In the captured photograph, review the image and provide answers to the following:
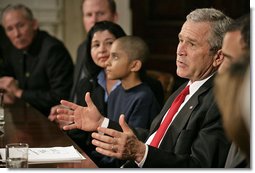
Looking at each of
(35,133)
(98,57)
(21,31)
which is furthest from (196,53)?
(21,31)

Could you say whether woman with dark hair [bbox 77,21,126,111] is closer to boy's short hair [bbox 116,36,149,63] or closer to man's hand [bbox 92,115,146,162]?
boy's short hair [bbox 116,36,149,63]

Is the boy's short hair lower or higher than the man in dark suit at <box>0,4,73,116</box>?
higher

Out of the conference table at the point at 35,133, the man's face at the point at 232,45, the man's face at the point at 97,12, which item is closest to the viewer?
the man's face at the point at 232,45

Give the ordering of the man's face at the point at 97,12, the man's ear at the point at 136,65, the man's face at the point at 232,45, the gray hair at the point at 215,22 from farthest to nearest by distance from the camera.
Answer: the man's face at the point at 97,12
the man's ear at the point at 136,65
the gray hair at the point at 215,22
the man's face at the point at 232,45

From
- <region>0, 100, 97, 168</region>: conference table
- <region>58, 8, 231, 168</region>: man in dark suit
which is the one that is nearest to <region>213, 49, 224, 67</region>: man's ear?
<region>58, 8, 231, 168</region>: man in dark suit

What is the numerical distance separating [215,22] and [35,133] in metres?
0.78

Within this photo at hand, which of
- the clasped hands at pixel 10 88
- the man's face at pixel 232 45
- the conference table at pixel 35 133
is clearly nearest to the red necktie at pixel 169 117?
the conference table at pixel 35 133

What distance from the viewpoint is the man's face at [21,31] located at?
3.09m

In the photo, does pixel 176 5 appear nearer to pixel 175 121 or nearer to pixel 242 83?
pixel 175 121

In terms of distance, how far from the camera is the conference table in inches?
65.5

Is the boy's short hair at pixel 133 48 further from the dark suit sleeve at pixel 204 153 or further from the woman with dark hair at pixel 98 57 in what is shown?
the dark suit sleeve at pixel 204 153

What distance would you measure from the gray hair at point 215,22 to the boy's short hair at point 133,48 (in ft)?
1.83

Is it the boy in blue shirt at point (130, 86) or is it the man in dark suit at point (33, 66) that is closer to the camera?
the boy in blue shirt at point (130, 86)

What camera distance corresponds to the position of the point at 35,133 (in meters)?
2.09
